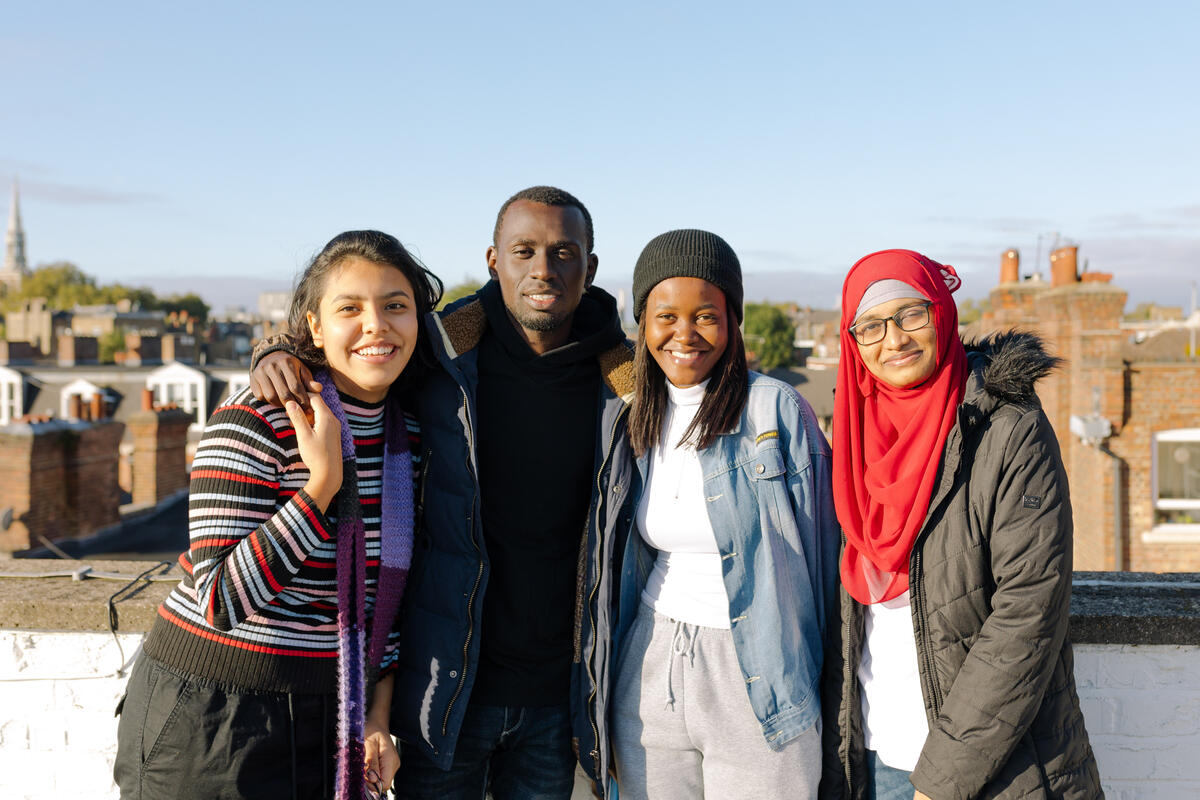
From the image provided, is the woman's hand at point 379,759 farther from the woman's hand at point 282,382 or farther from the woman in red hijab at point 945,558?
the woman in red hijab at point 945,558

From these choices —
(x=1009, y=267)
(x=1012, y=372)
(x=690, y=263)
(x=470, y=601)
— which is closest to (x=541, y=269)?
(x=690, y=263)

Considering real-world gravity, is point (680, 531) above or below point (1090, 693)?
above

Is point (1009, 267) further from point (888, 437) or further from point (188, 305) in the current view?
point (188, 305)

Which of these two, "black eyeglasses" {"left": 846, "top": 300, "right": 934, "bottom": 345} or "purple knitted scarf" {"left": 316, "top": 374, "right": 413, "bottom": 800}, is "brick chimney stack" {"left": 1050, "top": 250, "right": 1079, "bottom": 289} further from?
"purple knitted scarf" {"left": 316, "top": 374, "right": 413, "bottom": 800}

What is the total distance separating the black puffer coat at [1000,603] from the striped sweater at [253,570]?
1.48 m

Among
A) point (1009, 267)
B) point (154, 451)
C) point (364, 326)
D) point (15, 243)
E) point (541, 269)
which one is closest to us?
point (364, 326)

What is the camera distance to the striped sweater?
2.00 metres

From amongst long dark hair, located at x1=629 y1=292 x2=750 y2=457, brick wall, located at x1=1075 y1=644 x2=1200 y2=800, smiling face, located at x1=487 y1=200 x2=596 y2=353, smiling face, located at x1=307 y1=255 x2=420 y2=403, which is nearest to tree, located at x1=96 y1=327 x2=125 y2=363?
smiling face, located at x1=487 y1=200 x2=596 y2=353

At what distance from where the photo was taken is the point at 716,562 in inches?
94.1

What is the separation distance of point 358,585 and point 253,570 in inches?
11.9

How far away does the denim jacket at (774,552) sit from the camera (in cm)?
228

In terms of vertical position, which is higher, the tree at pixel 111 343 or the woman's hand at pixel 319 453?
the tree at pixel 111 343

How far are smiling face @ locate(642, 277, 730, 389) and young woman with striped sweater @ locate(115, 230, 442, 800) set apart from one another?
0.69 m

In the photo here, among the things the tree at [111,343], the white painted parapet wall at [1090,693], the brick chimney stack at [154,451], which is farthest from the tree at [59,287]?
the white painted parapet wall at [1090,693]
